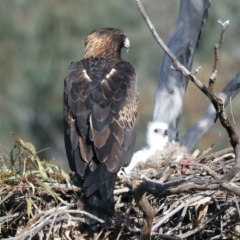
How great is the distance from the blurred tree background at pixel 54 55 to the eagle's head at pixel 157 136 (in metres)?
9.59

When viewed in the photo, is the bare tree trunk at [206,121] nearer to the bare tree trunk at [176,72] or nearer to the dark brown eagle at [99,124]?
the bare tree trunk at [176,72]

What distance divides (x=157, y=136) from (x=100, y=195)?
6.06 ft

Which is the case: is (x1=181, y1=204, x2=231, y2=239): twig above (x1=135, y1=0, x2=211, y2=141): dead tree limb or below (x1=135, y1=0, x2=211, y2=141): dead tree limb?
below

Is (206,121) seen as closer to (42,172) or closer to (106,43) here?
(106,43)

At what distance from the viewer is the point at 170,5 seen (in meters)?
22.6

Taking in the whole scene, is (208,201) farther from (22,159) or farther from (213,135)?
(213,135)

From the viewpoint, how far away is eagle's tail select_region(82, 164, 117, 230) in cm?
629

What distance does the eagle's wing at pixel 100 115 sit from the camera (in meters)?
6.68

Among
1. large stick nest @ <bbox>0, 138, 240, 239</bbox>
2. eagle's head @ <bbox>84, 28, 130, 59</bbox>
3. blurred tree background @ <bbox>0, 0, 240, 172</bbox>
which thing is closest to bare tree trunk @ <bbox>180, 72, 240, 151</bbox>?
eagle's head @ <bbox>84, 28, 130, 59</bbox>

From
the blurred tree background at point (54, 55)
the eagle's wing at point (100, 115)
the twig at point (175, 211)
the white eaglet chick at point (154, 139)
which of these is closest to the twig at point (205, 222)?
the twig at point (175, 211)

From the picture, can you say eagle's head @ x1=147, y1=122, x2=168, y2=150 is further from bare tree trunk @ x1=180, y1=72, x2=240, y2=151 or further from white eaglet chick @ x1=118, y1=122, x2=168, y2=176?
bare tree trunk @ x1=180, y1=72, x2=240, y2=151

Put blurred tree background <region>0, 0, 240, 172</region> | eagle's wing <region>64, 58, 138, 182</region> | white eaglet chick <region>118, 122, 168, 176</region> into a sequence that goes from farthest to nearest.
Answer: blurred tree background <region>0, 0, 240, 172</region> → white eaglet chick <region>118, 122, 168, 176</region> → eagle's wing <region>64, 58, 138, 182</region>

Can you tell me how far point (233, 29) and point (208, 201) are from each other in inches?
647

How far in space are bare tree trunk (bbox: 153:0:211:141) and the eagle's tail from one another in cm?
208
